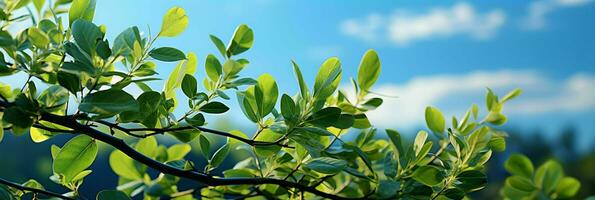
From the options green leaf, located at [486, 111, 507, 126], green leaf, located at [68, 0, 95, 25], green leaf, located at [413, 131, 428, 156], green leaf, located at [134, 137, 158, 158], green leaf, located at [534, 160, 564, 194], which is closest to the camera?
green leaf, located at [68, 0, 95, 25]

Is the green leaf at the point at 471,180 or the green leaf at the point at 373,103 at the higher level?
the green leaf at the point at 373,103

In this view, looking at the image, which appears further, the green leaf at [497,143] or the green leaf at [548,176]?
the green leaf at [548,176]

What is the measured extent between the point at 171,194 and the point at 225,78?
0.66ft

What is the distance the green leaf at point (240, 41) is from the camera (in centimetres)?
66

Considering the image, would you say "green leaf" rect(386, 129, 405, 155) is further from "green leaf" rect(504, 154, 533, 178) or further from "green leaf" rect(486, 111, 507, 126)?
"green leaf" rect(504, 154, 533, 178)

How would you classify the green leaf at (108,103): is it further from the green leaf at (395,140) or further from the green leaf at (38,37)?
the green leaf at (395,140)

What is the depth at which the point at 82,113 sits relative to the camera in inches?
20.6

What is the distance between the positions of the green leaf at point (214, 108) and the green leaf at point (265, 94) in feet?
0.12

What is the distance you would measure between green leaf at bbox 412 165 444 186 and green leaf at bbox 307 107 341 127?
0.12m

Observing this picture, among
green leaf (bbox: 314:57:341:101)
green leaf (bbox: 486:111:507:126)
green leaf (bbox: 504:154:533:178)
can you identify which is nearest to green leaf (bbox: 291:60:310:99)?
green leaf (bbox: 314:57:341:101)

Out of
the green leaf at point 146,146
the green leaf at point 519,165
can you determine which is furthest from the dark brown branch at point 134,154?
the green leaf at point 519,165

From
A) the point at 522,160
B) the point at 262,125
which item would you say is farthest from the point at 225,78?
the point at 522,160

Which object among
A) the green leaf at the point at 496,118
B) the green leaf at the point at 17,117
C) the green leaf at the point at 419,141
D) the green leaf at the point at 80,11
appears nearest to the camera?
the green leaf at the point at 17,117

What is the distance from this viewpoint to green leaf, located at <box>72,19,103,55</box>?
1.67 ft
